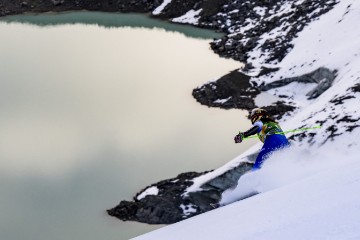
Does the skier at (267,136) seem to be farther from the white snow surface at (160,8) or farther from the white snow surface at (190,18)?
the white snow surface at (160,8)

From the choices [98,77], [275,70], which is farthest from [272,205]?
[98,77]

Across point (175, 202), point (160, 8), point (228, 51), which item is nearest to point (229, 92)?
point (228, 51)

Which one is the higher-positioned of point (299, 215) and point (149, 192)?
point (299, 215)

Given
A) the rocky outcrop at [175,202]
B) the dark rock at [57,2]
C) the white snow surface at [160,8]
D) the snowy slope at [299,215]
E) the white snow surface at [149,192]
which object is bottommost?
the rocky outcrop at [175,202]

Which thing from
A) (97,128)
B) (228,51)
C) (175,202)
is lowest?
(175,202)

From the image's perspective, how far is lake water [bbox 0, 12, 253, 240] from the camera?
1812 cm

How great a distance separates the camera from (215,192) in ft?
52.7

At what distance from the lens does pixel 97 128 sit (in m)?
24.6

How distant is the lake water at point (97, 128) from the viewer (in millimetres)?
18125

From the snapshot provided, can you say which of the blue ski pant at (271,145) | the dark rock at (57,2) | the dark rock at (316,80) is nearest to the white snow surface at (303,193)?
the blue ski pant at (271,145)

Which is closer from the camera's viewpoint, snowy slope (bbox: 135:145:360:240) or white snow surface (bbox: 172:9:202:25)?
snowy slope (bbox: 135:145:360:240)

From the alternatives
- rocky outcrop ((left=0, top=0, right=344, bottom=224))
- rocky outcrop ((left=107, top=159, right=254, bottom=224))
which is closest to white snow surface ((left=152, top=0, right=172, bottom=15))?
rocky outcrop ((left=0, top=0, right=344, bottom=224))

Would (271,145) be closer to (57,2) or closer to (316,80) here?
(316,80)

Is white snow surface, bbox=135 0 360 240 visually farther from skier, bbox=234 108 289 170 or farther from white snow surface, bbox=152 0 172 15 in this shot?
white snow surface, bbox=152 0 172 15
